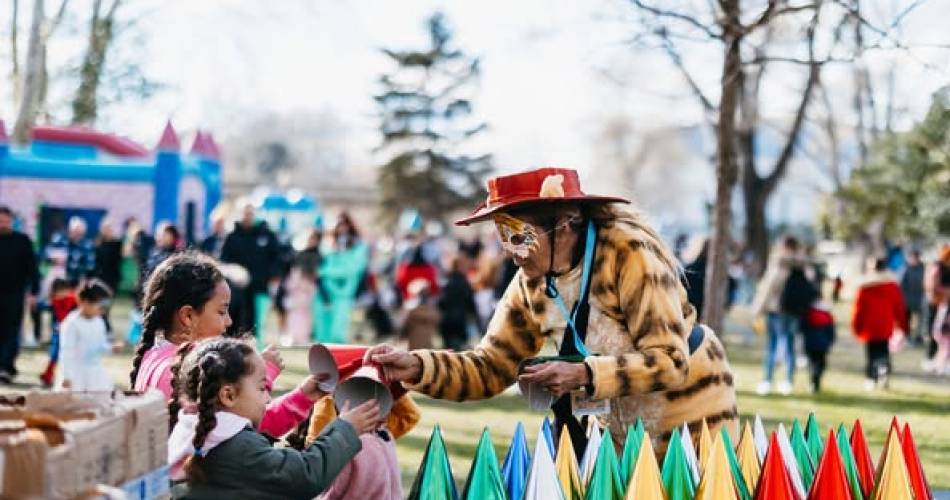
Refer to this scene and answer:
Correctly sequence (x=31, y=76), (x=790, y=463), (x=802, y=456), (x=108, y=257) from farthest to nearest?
(x=31, y=76) < (x=108, y=257) < (x=802, y=456) < (x=790, y=463)

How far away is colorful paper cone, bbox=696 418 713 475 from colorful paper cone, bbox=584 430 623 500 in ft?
0.93

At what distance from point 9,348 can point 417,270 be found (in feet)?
21.6

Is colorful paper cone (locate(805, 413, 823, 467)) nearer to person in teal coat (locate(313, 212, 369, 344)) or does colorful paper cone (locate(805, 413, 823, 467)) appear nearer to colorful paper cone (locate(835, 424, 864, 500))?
→ colorful paper cone (locate(835, 424, 864, 500))

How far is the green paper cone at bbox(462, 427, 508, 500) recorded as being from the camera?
4121 millimetres

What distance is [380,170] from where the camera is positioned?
179 ft

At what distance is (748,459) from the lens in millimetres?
4398

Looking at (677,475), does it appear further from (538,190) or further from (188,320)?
(188,320)

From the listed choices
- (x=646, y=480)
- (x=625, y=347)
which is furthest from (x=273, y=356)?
(x=646, y=480)

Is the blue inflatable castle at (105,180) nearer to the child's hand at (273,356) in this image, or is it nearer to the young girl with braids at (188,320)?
the young girl with braids at (188,320)

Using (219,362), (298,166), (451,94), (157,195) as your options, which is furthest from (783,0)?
(298,166)

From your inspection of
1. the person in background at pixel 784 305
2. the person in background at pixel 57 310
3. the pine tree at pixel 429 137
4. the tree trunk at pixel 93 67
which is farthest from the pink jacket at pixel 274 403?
the pine tree at pixel 429 137

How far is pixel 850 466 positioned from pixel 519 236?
1.39 m

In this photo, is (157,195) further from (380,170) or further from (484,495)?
(380,170)

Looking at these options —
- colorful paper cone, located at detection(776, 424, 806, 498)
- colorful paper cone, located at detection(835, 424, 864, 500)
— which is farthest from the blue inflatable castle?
colorful paper cone, located at detection(776, 424, 806, 498)
